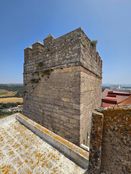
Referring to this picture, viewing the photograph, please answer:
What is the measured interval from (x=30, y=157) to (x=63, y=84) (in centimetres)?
280

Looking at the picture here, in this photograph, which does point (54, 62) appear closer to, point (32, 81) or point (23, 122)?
point (32, 81)

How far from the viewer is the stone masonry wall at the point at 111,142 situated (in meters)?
1.70

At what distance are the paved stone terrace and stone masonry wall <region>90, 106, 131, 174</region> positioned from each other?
67cm

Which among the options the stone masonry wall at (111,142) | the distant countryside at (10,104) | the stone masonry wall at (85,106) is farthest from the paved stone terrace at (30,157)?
the distant countryside at (10,104)

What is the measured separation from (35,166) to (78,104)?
2.32 meters

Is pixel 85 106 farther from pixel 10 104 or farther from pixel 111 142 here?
pixel 10 104

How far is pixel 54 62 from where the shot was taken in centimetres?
520

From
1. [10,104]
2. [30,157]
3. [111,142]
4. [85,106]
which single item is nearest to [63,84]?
[85,106]

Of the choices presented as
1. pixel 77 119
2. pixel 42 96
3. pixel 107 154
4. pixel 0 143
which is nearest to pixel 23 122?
pixel 0 143

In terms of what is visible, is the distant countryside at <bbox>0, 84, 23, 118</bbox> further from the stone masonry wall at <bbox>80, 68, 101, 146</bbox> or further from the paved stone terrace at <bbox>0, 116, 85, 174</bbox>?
the paved stone terrace at <bbox>0, 116, 85, 174</bbox>

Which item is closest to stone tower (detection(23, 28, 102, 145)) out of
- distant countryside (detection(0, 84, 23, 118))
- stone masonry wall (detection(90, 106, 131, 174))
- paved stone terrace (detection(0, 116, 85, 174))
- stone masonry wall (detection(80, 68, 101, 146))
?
stone masonry wall (detection(80, 68, 101, 146))

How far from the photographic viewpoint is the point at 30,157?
279cm

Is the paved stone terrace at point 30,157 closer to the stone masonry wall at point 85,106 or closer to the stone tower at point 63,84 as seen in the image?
the stone tower at point 63,84

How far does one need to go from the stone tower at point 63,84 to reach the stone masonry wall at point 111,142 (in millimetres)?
2232
